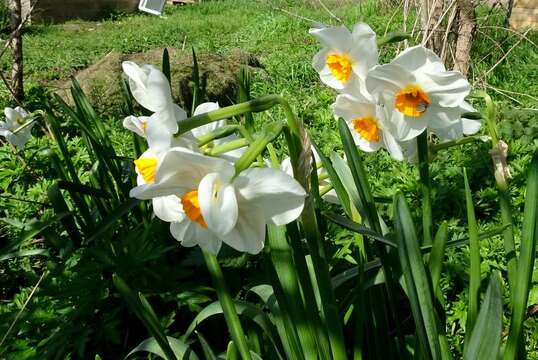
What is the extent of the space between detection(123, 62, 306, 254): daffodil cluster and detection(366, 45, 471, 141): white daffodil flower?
268 millimetres

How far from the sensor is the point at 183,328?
148cm

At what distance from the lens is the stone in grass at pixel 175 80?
349 centimetres

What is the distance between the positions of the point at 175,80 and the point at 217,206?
3.17 meters

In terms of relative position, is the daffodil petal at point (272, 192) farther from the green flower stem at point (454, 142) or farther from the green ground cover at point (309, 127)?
the green ground cover at point (309, 127)

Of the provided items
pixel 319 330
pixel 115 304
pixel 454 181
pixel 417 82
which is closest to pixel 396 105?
pixel 417 82

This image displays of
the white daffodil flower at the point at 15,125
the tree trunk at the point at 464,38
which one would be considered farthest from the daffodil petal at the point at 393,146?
the tree trunk at the point at 464,38

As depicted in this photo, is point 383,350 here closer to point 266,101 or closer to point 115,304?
point 266,101

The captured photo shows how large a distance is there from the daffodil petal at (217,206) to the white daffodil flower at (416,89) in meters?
0.31

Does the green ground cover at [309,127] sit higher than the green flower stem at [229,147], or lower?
lower

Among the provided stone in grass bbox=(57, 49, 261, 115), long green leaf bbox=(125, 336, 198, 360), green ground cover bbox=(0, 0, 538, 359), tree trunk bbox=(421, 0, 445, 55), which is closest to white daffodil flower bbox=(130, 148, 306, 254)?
long green leaf bbox=(125, 336, 198, 360)

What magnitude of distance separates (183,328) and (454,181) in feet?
3.87

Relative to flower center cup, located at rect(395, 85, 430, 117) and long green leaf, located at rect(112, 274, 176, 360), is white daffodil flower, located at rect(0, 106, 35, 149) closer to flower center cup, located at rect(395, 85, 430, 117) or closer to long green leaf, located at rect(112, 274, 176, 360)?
long green leaf, located at rect(112, 274, 176, 360)

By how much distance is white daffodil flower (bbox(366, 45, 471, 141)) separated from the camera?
81cm

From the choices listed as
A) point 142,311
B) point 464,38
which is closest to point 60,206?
point 142,311
